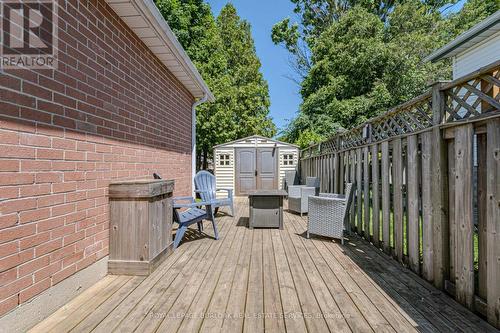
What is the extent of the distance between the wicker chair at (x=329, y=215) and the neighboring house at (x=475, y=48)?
4.73 meters

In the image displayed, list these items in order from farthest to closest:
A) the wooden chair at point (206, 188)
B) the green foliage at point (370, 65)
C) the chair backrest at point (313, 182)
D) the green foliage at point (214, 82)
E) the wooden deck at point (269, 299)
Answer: the green foliage at point (214, 82) → the green foliage at point (370, 65) → the chair backrest at point (313, 182) → the wooden chair at point (206, 188) → the wooden deck at point (269, 299)

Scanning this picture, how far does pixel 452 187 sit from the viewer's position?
82.0 inches

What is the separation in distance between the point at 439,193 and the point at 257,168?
8232mm

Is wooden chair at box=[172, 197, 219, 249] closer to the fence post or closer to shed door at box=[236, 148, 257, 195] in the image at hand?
the fence post

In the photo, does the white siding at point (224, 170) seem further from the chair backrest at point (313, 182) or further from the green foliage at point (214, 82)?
the chair backrest at point (313, 182)

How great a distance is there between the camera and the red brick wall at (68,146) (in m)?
1.63

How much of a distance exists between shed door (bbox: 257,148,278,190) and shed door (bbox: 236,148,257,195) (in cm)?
20

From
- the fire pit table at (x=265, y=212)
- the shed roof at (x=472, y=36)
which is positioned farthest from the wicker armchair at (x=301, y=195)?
the shed roof at (x=472, y=36)

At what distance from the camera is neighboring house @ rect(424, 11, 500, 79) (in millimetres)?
5296

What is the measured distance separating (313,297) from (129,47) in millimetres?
3296

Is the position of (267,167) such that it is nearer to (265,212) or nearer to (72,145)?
(265,212)

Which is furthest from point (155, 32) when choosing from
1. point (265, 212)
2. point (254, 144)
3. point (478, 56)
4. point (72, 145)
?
point (254, 144)

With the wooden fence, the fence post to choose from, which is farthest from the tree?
the fence post

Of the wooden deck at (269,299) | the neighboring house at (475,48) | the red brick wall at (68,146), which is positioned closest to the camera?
the red brick wall at (68,146)
